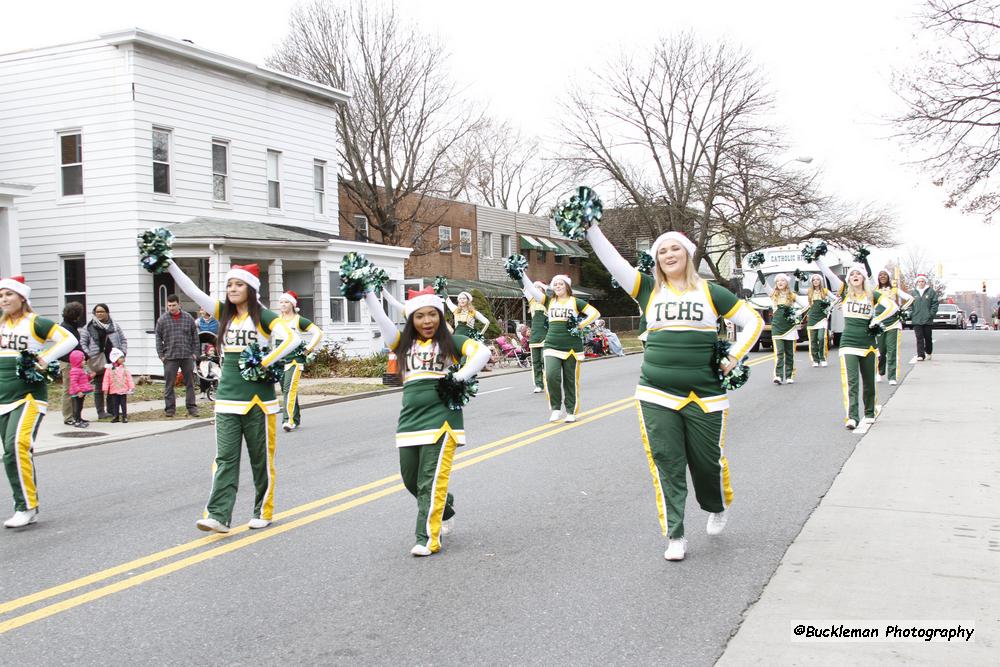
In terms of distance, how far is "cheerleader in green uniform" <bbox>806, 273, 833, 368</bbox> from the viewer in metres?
17.7

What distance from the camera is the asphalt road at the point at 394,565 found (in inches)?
171

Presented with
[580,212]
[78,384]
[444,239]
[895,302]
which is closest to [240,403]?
[580,212]

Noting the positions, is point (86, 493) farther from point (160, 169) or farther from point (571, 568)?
point (160, 169)

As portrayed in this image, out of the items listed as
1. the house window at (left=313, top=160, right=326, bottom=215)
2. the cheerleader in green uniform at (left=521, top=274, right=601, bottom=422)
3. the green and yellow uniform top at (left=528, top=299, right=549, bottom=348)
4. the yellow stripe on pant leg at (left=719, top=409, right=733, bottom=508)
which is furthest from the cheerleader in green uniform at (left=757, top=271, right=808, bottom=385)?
the house window at (left=313, top=160, right=326, bottom=215)

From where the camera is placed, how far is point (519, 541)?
6121 millimetres

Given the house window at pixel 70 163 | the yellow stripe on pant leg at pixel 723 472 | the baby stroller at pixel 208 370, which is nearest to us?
the yellow stripe on pant leg at pixel 723 472

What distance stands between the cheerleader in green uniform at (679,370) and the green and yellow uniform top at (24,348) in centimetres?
432

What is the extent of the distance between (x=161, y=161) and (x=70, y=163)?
6.96ft

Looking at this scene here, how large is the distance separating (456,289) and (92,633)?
1335 inches

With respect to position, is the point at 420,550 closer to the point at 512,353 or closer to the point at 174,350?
the point at 174,350

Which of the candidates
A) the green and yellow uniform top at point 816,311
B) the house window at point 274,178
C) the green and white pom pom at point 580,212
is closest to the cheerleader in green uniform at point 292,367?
the green and white pom pom at point 580,212

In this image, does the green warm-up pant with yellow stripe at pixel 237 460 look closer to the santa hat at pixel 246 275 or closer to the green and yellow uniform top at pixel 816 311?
the santa hat at pixel 246 275

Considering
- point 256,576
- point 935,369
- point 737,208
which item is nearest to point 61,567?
point 256,576

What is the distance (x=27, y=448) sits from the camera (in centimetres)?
693
